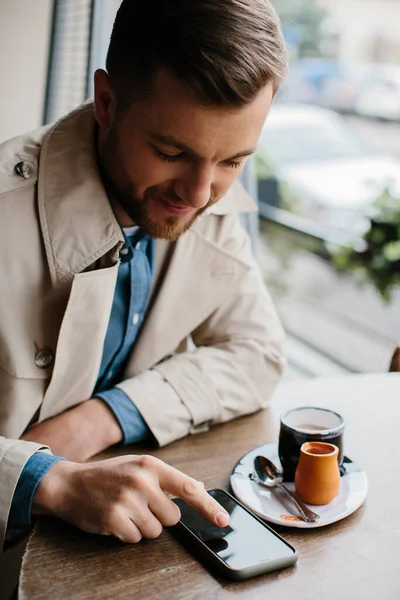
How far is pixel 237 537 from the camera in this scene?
3.22 ft

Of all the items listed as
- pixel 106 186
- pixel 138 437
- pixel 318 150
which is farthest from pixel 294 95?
pixel 138 437

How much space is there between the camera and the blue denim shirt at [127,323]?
129cm

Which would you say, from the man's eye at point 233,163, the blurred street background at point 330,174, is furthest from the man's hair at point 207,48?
the blurred street background at point 330,174

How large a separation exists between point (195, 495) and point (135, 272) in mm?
538

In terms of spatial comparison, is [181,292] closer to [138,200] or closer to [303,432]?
[138,200]

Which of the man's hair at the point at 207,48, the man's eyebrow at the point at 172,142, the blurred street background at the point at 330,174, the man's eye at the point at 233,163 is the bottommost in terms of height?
the blurred street background at the point at 330,174

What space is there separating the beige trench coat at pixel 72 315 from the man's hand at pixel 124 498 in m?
0.24

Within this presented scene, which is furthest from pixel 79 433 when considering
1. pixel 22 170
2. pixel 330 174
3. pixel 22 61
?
pixel 330 174

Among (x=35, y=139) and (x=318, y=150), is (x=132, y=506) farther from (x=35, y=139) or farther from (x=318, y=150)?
(x=318, y=150)

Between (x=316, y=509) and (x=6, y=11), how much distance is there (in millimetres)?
2097

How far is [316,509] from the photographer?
1.07 m

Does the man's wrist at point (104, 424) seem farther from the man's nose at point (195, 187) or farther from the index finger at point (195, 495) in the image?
the man's nose at point (195, 187)

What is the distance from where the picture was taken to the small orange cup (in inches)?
41.8

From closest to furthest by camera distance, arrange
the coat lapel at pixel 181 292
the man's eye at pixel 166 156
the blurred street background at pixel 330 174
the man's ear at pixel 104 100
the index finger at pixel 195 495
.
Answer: the index finger at pixel 195 495 → the man's eye at pixel 166 156 → the man's ear at pixel 104 100 → the coat lapel at pixel 181 292 → the blurred street background at pixel 330 174
